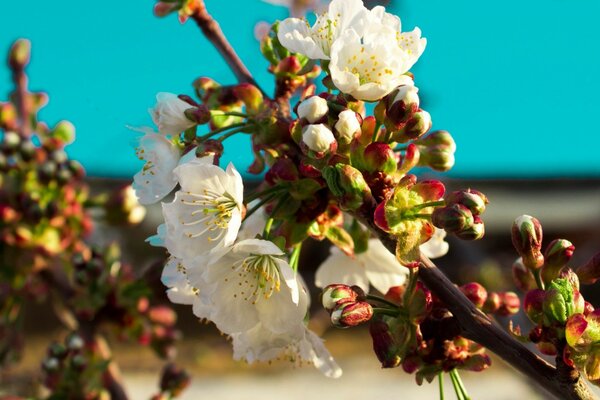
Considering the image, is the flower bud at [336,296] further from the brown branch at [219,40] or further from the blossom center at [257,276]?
the brown branch at [219,40]

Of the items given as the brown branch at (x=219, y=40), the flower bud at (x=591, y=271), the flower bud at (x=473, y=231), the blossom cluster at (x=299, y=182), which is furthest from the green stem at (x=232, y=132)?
the flower bud at (x=591, y=271)

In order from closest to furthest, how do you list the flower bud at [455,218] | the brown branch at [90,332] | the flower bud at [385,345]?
the flower bud at [455,218] → the flower bud at [385,345] → the brown branch at [90,332]

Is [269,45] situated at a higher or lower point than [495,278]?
higher

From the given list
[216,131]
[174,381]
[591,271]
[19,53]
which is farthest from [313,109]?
[19,53]

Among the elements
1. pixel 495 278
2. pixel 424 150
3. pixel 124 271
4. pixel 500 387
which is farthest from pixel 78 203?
pixel 500 387

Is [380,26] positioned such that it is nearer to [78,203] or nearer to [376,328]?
[376,328]

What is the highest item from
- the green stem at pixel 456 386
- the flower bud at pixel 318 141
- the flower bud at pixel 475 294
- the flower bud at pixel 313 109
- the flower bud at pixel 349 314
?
the flower bud at pixel 313 109

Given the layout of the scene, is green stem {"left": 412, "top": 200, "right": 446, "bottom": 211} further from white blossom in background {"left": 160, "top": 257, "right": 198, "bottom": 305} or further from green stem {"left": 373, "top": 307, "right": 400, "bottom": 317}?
white blossom in background {"left": 160, "top": 257, "right": 198, "bottom": 305}
